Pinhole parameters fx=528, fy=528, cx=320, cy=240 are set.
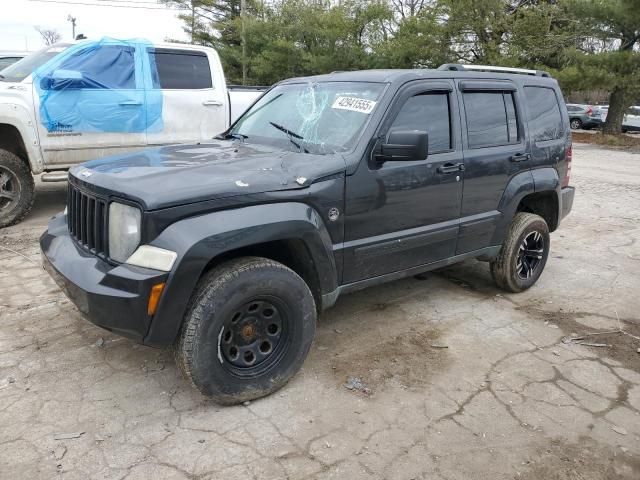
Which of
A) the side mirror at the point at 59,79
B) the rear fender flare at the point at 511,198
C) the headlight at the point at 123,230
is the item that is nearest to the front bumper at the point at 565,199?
the rear fender flare at the point at 511,198

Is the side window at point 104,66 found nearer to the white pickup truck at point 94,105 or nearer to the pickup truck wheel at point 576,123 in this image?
the white pickup truck at point 94,105

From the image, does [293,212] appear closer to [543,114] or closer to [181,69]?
[543,114]

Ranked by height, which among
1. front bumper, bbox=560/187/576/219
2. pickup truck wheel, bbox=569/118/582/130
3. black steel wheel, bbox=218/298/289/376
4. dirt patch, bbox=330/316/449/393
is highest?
pickup truck wheel, bbox=569/118/582/130

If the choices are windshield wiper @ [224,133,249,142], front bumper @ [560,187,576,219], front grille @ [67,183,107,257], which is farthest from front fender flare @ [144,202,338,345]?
front bumper @ [560,187,576,219]

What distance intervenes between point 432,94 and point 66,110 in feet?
14.5

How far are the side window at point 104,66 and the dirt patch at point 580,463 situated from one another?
234 inches

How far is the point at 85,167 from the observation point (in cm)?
329

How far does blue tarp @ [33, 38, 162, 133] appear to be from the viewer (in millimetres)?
6027

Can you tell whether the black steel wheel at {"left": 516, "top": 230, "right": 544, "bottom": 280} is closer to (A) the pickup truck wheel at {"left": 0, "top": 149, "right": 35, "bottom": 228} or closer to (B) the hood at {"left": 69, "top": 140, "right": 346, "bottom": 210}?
(B) the hood at {"left": 69, "top": 140, "right": 346, "bottom": 210}

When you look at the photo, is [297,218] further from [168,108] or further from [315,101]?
[168,108]

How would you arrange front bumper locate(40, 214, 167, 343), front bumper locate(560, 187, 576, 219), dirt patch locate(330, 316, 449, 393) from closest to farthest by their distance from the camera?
front bumper locate(40, 214, 167, 343), dirt patch locate(330, 316, 449, 393), front bumper locate(560, 187, 576, 219)

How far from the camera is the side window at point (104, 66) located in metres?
6.22

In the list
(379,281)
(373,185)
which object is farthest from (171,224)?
(379,281)

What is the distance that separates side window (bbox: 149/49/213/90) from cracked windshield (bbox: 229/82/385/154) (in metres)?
3.08
